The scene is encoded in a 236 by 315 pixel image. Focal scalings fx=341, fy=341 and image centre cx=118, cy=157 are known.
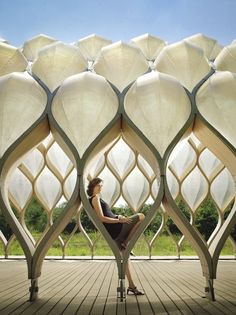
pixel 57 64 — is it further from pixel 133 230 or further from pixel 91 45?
pixel 133 230

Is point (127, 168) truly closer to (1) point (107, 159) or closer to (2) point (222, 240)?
(1) point (107, 159)

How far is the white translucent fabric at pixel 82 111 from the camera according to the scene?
19.8ft

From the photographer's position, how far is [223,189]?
17.2 metres

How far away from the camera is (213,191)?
1736 centimetres

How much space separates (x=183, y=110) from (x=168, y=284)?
3904mm

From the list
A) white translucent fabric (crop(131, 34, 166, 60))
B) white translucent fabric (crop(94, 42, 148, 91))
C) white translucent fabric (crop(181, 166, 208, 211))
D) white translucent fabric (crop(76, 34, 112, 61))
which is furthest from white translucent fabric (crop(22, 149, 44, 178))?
white translucent fabric (crop(94, 42, 148, 91))

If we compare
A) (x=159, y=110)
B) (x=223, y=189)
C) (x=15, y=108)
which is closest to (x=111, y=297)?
(x=159, y=110)

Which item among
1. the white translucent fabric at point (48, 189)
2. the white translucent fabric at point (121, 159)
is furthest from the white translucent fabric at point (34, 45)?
the white translucent fabric at point (48, 189)

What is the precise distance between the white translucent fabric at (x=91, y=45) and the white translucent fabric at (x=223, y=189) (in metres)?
9.93

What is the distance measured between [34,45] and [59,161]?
8.52 meters

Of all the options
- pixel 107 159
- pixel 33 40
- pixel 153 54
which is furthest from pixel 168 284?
pixel 107 159

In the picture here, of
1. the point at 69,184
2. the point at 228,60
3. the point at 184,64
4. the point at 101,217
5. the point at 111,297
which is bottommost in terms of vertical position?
the point at 111,297

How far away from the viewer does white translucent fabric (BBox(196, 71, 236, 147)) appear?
6094mm

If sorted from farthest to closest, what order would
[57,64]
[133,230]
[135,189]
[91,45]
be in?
[135,189] → [91,45] → [57,64] → [133,230]
